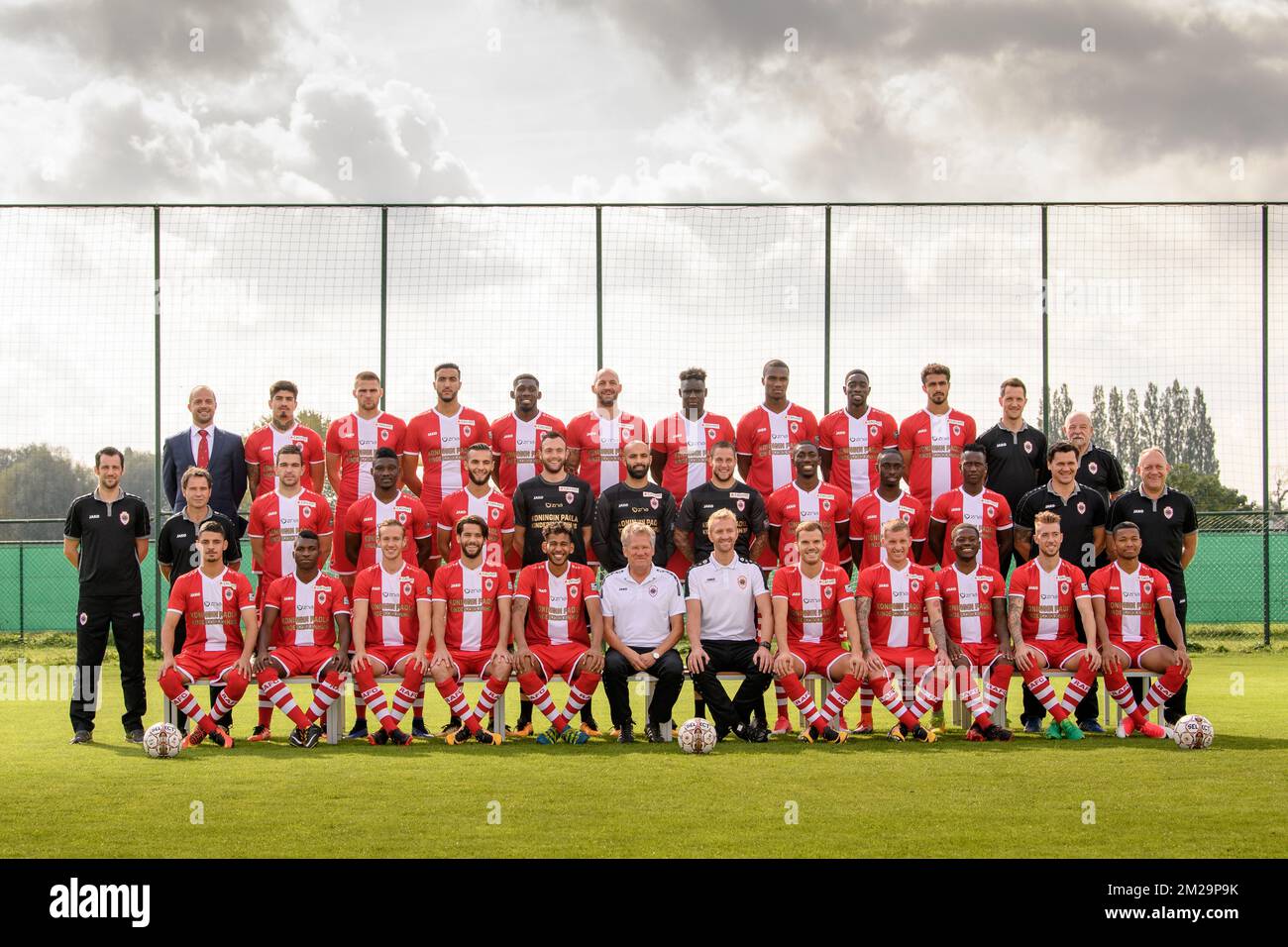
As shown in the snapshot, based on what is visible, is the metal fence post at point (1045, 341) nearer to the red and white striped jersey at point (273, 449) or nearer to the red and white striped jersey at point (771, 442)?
the red and white striped jersey at point (771, 442)

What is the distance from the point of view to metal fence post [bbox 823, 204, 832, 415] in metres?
14.0

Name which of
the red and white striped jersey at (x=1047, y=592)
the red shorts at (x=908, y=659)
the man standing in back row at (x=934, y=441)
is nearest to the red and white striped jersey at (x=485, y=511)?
the red shorts at (x=908, y=659)

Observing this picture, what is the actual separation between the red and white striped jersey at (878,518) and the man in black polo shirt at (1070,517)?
722 millimetres

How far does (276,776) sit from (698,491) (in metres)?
3.61

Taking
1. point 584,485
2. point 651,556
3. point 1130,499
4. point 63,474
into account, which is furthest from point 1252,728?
point 63,474

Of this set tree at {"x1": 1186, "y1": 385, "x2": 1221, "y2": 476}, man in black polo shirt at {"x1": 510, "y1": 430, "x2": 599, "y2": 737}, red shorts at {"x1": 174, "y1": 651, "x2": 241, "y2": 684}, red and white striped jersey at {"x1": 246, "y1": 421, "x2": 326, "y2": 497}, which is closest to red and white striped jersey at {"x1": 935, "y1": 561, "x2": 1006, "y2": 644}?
man in black polo shirt at {"x1": 510, "y1": 430, "x2": 599, "y2": 737}

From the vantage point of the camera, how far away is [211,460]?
10086 mm

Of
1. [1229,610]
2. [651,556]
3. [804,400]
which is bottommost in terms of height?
[1229,610]

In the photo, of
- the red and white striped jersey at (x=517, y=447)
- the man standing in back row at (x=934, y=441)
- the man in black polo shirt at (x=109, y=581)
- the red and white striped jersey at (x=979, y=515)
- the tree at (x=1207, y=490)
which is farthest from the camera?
the tree at (x=1207, y=490)

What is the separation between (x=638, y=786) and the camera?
270 inches

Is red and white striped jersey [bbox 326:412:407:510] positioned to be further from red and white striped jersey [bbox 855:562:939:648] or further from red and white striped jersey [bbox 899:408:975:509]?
red and white striped jersey [bbox 899:408:975:509]

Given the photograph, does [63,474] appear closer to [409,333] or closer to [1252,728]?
[409,333]

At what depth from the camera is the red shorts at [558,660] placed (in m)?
8.88

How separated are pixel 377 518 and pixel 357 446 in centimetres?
87
